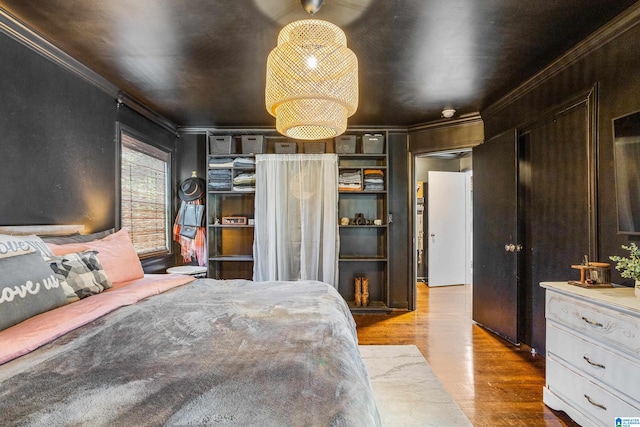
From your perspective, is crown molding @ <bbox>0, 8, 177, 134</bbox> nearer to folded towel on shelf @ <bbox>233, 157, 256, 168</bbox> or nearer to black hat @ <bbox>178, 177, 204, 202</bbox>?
black hat @ <bbox>178, 177, 204, 202</bbox>

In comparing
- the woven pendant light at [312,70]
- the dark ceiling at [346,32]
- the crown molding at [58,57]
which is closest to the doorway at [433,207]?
the dark ceiling at [346,32]

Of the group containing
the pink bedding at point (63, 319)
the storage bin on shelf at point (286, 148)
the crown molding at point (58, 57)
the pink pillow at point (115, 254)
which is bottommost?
the pink bedding at point (63, 319)

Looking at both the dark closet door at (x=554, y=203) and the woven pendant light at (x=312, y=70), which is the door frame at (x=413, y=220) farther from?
the woven pendant light at (x=312, y=70)

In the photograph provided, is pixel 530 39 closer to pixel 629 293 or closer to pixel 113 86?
pixel 629 293

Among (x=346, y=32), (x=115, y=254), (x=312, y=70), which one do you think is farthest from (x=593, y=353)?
(x=115, y=254)

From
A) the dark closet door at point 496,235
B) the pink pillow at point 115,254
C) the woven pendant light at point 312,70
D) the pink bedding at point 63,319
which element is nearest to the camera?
the pink bedding at point 63,319

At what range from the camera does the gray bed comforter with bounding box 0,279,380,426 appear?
0.74m

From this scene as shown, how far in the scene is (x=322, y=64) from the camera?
1.63 metres

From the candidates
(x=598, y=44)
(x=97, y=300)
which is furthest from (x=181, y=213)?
(x=598, y=44)

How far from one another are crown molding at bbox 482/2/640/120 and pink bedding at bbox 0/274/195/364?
3.27 m

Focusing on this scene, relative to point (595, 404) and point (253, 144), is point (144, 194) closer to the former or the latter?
point (253, 144)

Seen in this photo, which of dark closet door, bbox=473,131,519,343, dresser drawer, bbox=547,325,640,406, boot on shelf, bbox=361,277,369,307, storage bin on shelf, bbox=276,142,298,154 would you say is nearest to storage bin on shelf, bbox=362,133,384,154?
storage bin on shelf, bbox=276,142,298,154

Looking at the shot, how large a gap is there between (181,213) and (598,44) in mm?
4218

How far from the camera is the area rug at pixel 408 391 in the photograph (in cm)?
189
